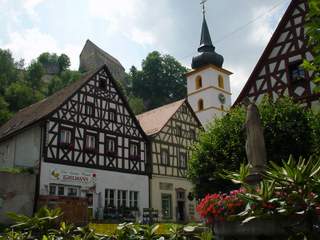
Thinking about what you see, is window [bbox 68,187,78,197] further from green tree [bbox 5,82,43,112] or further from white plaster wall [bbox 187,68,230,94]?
→ white plaster wall [bbox 187,68,230,94]

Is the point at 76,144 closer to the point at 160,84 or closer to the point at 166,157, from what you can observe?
the point at 166,157

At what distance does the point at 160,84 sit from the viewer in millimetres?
66938

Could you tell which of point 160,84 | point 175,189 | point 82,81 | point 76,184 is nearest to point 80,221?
point 76,184

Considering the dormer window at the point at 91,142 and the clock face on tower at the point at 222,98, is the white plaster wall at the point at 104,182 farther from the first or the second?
the clock face on tower at the point at 222,98

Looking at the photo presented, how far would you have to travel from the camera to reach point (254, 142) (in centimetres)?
982

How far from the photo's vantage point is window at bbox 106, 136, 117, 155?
1145 inches

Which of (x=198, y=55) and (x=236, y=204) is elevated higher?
(x=198, y=55)

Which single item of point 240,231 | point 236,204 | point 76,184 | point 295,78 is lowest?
point 240,231

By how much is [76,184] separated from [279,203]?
22.9 m

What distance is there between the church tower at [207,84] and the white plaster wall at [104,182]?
850 inches

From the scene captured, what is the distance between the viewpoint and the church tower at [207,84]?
2031 inches

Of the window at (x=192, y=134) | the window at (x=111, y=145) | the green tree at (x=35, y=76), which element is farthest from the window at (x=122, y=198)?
the green tree at (x=35, y=76)

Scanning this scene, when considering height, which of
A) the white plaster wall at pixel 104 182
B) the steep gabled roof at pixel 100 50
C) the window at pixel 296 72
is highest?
the steep gabled roof at pixel 100 50

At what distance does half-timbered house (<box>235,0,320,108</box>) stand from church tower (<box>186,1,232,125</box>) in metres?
28.2
